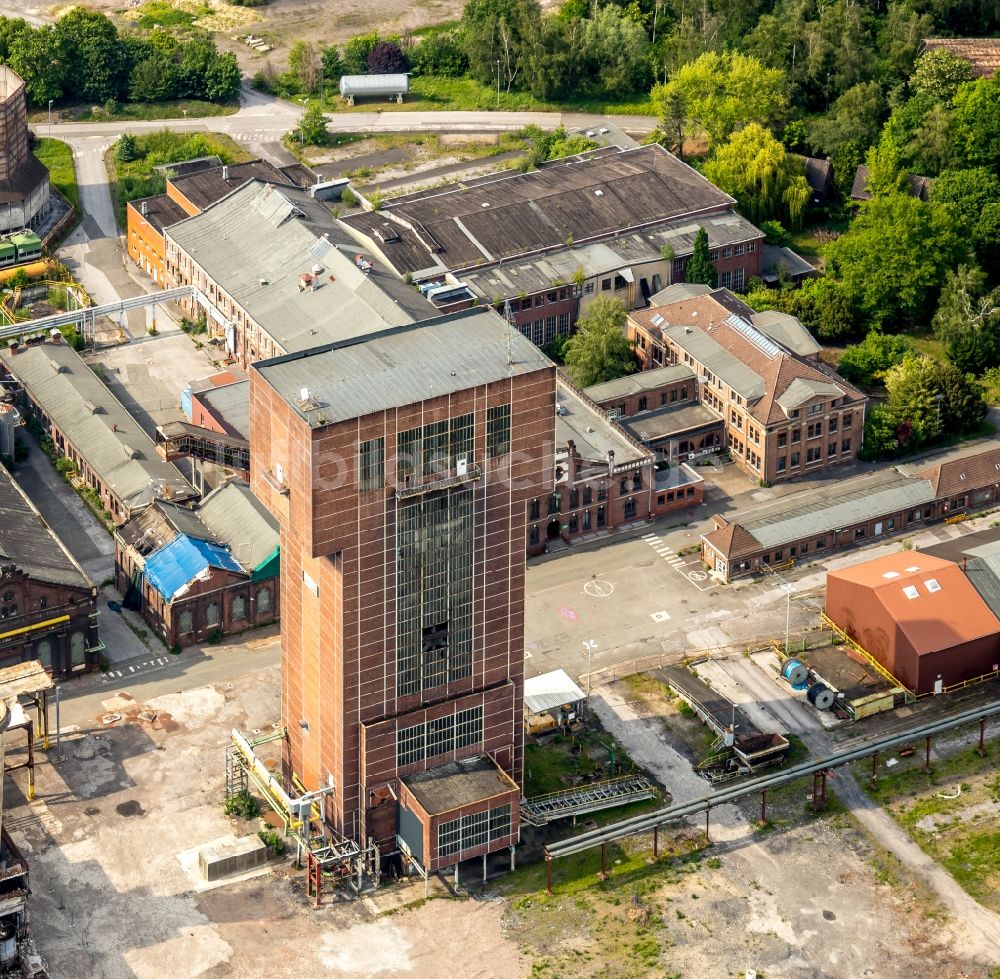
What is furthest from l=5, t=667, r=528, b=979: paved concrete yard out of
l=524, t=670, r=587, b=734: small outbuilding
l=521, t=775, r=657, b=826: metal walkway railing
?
l=524, t=670, r=587, b=734: small outbuilding

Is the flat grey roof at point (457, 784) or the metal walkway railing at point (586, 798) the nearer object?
the flat grey roof at point (457, 784)

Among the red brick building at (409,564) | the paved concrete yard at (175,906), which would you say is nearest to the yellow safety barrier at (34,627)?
the paved concrete yard at (175,906)

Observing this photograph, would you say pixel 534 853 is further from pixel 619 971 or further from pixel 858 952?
pixel 858 952

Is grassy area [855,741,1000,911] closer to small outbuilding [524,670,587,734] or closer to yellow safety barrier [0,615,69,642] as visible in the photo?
small outbuilding [524,670,587,734]

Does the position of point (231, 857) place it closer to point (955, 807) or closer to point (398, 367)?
point (398, 367)

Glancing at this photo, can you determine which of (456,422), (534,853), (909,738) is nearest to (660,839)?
(534,853)

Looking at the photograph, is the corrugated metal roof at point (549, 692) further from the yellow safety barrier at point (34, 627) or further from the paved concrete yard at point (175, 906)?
the yellow safety barrier at point (34, 627)
